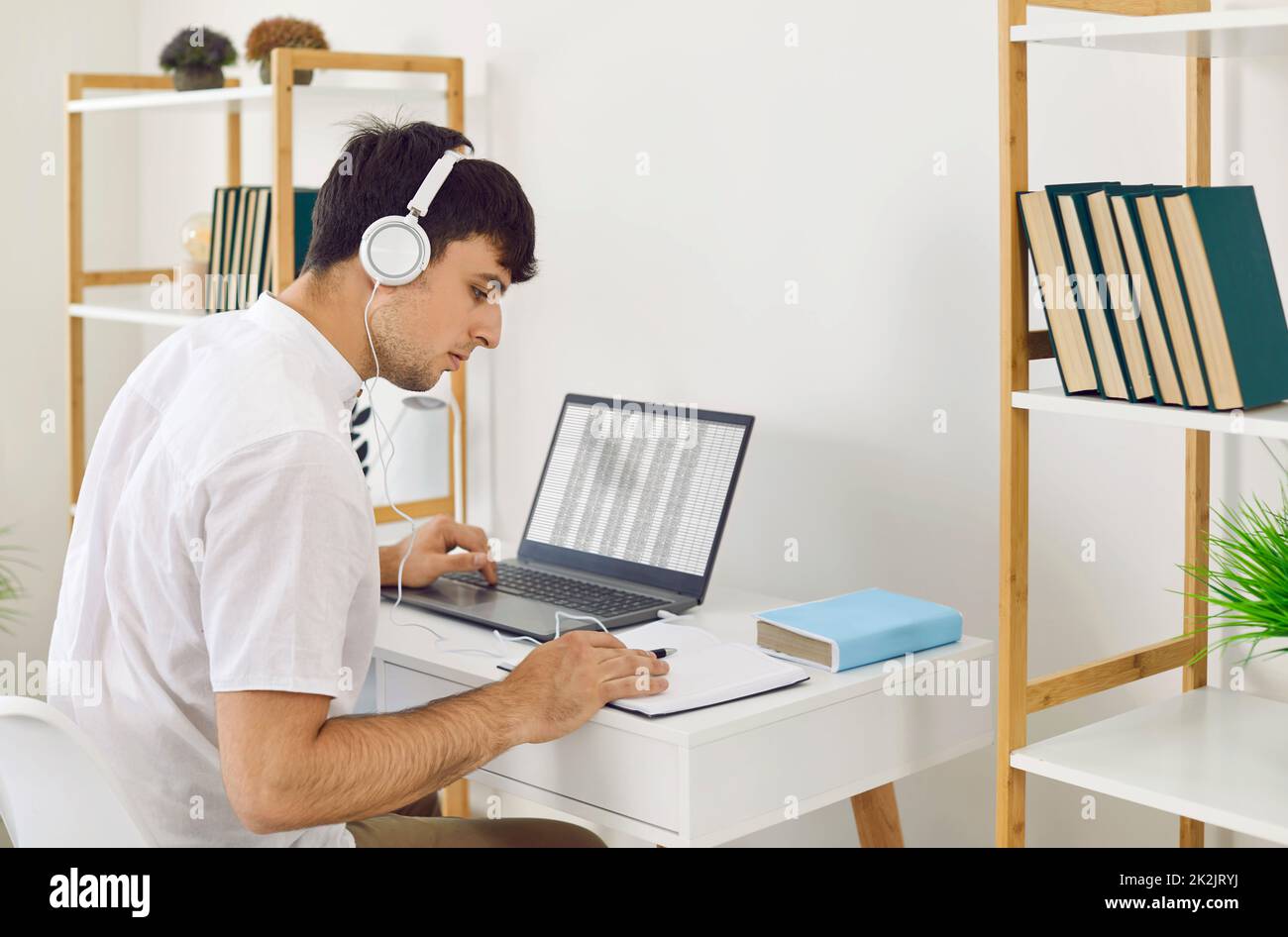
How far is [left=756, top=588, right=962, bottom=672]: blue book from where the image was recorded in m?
1.53

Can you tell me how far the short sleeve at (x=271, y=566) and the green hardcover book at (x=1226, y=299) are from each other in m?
0.81

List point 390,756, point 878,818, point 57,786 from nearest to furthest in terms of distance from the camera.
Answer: point 57,786 → point 390,756 → point 878,818

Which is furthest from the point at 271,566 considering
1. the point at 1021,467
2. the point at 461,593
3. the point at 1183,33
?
the point at 1183,33

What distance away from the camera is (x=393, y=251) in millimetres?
1368

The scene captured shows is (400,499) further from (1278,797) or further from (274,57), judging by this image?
(1278,797)

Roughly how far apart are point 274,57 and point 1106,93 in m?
1.28

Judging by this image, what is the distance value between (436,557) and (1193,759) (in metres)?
0.99

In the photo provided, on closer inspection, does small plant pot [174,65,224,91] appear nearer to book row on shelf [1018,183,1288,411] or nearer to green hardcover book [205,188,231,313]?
green hardcover book [205,188,231,313]

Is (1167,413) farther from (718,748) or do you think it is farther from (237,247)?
(237,247)

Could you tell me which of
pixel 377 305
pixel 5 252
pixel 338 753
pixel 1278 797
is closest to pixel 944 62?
pixel 377 305

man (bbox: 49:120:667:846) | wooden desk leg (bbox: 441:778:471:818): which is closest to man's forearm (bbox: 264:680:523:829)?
man (bbox: 49:120:667:846)

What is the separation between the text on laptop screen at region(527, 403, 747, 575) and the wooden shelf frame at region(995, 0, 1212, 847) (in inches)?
18.9

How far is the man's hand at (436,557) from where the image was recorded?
186cm
